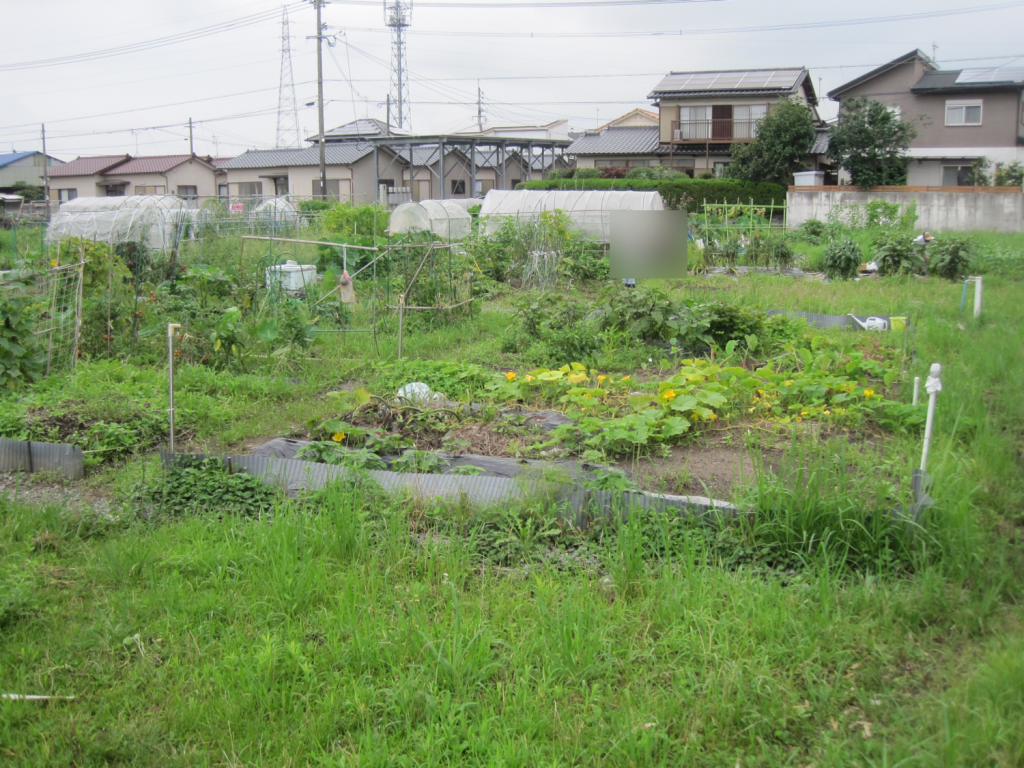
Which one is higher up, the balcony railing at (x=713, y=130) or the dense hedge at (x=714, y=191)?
the balcony railing at (x=713, y=130)

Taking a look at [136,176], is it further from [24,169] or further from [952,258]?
[952,258]

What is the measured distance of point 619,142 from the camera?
33.0 metres

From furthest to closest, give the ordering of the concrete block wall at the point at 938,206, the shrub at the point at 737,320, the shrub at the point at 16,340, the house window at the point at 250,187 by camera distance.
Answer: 1. the house window at the point at 250,187
2. the concrete block wall at the point at 938,206
3. the shrub at the point at 737,320
4. the shrub at the point at 16,340

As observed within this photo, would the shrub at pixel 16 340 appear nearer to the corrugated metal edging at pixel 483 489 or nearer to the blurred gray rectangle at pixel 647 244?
the corrugated metal edging at pixel 483 489

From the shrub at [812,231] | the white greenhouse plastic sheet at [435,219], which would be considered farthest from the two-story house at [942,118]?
the white greenhouse plastic sheet at [435,219]

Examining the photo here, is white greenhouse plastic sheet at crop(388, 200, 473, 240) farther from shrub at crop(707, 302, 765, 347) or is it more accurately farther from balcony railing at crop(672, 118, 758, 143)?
balcony railing at crop(672, 118, 758, 143)

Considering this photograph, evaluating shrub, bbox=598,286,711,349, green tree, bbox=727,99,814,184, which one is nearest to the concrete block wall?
green tree, bbox=727,99,814,184

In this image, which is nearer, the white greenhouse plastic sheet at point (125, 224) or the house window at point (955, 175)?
the white greenhouse plastic sheet at point (125, 224)

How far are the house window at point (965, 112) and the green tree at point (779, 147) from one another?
4.85m

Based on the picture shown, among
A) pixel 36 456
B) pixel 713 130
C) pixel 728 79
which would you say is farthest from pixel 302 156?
pixel 36 456

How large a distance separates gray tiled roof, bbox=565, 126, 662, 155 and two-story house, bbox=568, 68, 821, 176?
4 centimetres

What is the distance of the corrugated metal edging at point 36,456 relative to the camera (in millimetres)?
4559

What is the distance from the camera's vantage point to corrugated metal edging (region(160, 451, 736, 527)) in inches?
133

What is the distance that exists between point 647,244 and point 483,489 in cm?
619
